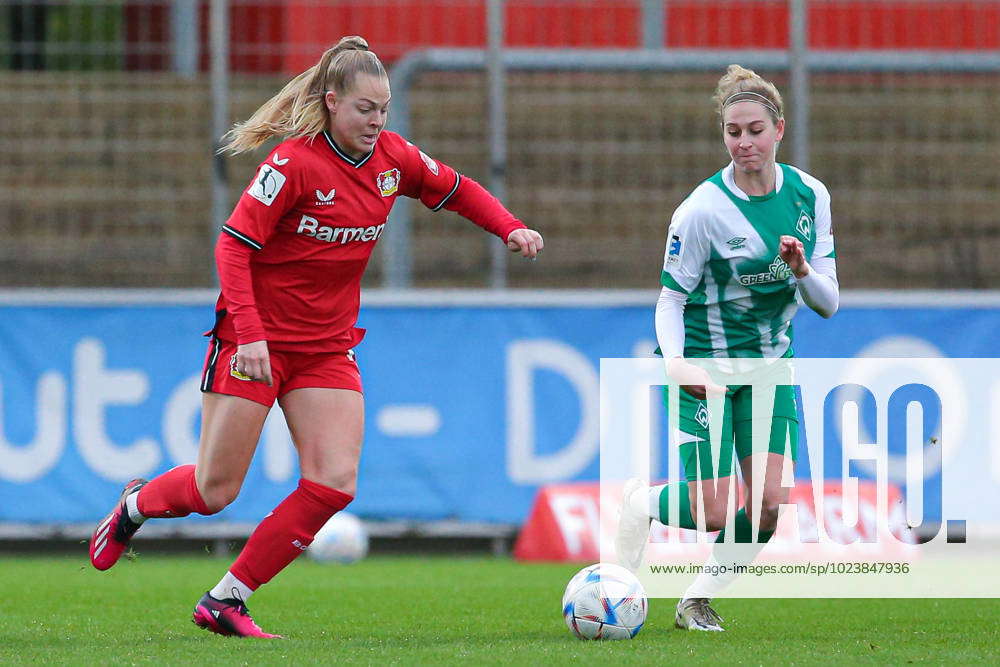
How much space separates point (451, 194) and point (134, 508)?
1590 millimetres

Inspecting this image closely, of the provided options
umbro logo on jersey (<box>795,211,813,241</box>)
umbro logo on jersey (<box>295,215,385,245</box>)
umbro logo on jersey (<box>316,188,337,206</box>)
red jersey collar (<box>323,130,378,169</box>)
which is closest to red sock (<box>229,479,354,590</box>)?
umbro logo on jersey (<box>295,215,385,245</box>)

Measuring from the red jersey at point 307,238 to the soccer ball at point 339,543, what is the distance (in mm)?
3754

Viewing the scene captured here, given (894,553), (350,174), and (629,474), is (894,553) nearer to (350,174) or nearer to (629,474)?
(629,474)

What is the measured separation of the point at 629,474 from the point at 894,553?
158cm

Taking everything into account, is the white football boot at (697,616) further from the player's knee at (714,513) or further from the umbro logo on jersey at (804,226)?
the umbro logo on jersey at (804,226)

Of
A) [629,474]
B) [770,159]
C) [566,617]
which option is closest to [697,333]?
[770,159]

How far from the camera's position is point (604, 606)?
541 centimetres

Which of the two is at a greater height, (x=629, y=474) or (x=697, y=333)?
(x=697, y=333)

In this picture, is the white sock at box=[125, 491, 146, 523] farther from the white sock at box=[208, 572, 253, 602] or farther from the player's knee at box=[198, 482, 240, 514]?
the white sock at box=[208, 572, 253, 602]

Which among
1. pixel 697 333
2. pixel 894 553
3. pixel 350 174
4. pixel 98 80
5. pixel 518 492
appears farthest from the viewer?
pixel 98 80

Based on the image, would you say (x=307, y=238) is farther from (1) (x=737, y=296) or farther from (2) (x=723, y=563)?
(2) (x=723, y=563)

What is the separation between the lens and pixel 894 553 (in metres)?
9.20

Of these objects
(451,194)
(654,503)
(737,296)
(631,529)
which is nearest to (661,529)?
(631,529)

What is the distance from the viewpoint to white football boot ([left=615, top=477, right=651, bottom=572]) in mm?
6074
